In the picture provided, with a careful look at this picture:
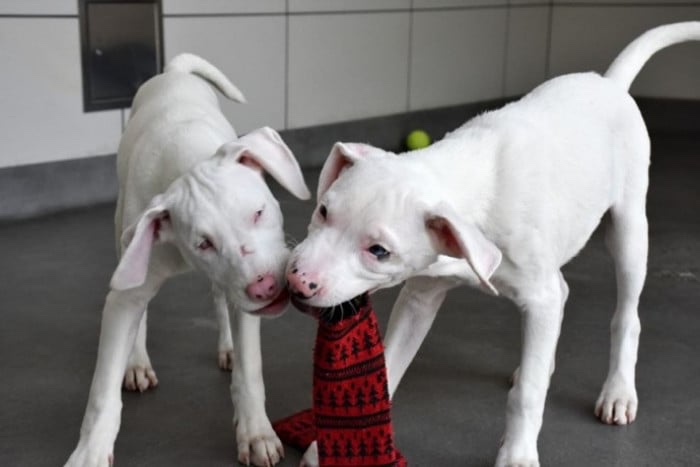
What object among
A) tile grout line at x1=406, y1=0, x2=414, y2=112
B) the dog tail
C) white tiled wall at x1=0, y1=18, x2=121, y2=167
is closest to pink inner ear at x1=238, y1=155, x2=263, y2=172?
the dog tail

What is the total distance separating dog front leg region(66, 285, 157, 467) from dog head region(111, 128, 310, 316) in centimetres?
24

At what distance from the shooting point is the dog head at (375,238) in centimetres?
202

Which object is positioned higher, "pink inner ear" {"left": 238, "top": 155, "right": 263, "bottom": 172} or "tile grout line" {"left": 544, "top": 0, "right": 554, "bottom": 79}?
"pink inner ear" {"left": 238, "top": 155, "right": 263, "bottom": 172}

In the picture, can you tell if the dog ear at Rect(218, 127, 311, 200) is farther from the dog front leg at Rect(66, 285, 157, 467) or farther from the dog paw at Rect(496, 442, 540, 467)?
the dog paw at Rect(496, 442, 540, 467)

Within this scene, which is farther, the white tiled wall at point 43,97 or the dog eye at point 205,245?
the white tiled wall at point 43,97

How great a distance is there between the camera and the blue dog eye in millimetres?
2047

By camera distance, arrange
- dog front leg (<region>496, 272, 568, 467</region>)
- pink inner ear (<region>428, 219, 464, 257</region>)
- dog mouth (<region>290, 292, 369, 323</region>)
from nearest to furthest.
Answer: pink inner ear (<region>428, 219, 464, 257</region>), dog mouth (<region>290, 292, 369, 323</region>), dog front leg (<region>496, 272, 568, 467</region>)

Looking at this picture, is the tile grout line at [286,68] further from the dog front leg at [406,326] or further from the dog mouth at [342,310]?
the dog mouth at [342,310]

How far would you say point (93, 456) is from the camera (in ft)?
8.40

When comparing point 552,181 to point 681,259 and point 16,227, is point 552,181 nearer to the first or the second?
point 681,259

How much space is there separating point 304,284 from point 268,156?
524 millimetres

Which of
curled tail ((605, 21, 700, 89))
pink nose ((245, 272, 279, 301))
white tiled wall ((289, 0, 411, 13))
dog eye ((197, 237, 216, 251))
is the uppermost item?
curled tail ((605, 21, 700, 89))

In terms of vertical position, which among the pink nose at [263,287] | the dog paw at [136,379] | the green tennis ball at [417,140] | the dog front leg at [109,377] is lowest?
the green tennis ball at [417,140]

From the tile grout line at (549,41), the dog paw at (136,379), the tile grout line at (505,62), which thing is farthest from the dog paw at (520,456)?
the tile grout line at (549,41)
